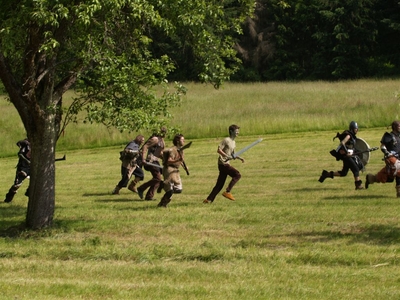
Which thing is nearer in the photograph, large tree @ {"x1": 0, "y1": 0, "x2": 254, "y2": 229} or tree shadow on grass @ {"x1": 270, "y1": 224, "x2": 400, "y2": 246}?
tree shadow on grass @ {"x1": 270, "y1": 224, "x2": 400, "y2": 246}

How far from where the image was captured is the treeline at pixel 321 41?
237 feet

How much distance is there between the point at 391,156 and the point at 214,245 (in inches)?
257

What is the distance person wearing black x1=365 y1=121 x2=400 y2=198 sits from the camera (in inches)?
742

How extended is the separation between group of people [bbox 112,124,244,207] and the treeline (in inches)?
1825

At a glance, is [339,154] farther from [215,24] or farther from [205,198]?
[215,24]

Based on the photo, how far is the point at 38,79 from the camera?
49.2 ft

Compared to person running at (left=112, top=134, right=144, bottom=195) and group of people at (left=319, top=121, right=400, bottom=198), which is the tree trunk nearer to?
person running at (left=112, top=134, right=144, bottom=195)

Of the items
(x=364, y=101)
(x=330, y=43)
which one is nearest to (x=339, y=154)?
(x=364, y=101)

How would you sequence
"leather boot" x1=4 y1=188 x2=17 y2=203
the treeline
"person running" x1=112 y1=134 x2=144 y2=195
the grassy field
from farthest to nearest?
1. the treeline
2. "person running" x1=112 y1=134 x2=144 y2=195
3. "leather boot" x1=4 y1=188 x2=17 y2=203
4. the grassy field

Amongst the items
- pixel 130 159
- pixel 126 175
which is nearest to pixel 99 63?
pixel 130 159

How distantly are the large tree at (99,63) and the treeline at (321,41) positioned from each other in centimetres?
5211

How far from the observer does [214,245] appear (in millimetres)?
A: 13797

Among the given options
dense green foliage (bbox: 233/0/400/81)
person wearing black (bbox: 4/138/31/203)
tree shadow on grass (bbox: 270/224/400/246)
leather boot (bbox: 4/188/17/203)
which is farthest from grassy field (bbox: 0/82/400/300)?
dense green foliage (bbox: 233/0/400/81)

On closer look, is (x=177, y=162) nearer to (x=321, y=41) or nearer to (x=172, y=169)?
(x=172, y=169)
